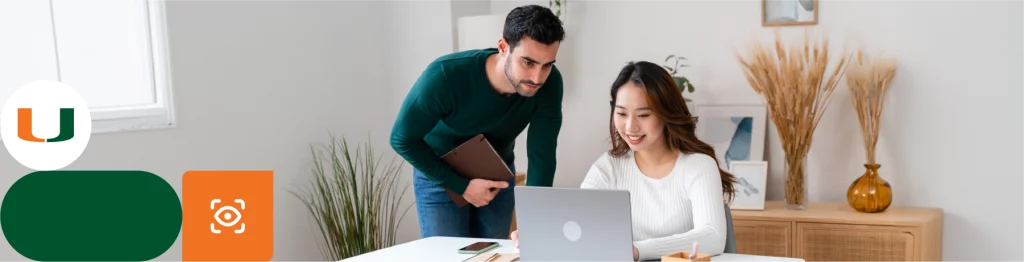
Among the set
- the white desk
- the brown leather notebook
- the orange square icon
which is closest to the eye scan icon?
the orange square icon

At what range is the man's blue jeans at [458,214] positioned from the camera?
2.80 m

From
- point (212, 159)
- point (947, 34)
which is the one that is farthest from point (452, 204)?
point (947, 34)

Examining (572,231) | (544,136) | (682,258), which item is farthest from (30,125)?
(682,258)

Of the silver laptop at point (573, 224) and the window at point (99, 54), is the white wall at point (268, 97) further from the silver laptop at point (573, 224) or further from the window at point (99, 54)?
the silver laptop at point (573, 224)

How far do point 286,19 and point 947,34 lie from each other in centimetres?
260

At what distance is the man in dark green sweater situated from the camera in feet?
8.60

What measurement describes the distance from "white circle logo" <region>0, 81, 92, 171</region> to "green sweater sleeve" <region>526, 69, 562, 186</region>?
1.51 m

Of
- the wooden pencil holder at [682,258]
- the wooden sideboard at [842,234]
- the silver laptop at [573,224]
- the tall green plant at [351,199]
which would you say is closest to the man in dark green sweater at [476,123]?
the silver laptop at [573,224]

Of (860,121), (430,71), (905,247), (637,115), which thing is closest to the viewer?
(637,115)

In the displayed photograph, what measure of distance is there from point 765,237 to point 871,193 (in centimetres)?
42

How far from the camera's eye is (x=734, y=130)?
3.82 m

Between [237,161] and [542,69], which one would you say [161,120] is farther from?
[542,69]

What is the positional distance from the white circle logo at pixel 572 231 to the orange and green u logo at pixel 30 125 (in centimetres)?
194

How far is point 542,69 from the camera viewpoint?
8.10 ft
